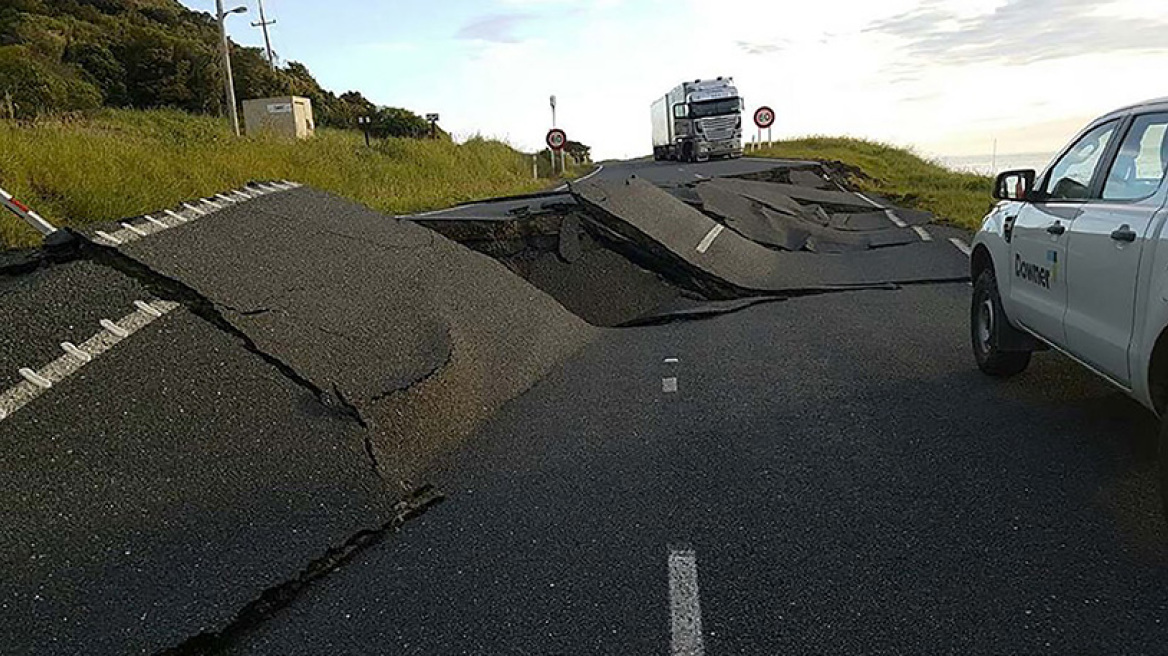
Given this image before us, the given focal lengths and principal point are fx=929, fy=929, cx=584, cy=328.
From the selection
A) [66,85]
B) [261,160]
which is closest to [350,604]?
[261,160]

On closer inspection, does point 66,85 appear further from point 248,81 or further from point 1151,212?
point 1151,212

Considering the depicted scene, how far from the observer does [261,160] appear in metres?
19.5

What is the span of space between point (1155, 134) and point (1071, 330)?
113 centimetres

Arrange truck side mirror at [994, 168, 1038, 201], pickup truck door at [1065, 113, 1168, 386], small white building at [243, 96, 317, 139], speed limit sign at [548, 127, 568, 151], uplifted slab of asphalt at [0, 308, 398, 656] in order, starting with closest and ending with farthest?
uplifted slab of asphalt at [0, 308, 398, 656] < pickup truck door at [1065, 113, 1168, 386] < truck side mirror at [994, 168, 1038, 201] < small white building at [243, 96, 317, 139] < speed limit sign at [548, 127, 568, 151]

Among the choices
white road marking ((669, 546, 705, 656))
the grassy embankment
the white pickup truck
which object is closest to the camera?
white road marking ((669, 546, 705, 656))

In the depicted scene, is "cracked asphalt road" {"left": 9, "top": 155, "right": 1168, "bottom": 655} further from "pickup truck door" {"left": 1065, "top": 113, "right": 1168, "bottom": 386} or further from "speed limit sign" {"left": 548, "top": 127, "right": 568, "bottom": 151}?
"speed limit sign" {"left": 548, "top": 127, "right": 568, "bottom": 151}

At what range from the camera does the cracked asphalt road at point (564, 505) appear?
12.4 feet

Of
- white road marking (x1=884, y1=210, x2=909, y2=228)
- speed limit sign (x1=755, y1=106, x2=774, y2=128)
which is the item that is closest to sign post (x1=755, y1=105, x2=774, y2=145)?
speed limit sign (x1=755, y1=106, x2=774, y2=128)

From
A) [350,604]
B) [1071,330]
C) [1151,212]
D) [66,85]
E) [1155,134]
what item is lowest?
[350,604]

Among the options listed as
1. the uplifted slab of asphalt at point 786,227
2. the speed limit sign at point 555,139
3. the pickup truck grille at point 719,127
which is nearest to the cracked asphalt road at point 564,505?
the uplifted slab of asphalt at point 786,227

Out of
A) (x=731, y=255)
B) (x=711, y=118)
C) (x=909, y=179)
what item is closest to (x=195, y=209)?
(x=731, y=255)

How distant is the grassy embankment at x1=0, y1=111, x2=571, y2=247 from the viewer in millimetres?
12680

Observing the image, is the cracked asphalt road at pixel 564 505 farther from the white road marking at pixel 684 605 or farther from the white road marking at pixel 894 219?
the white road marking at pixel 894 219

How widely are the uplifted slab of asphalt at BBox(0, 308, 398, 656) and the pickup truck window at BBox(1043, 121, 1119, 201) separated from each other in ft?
14.4
